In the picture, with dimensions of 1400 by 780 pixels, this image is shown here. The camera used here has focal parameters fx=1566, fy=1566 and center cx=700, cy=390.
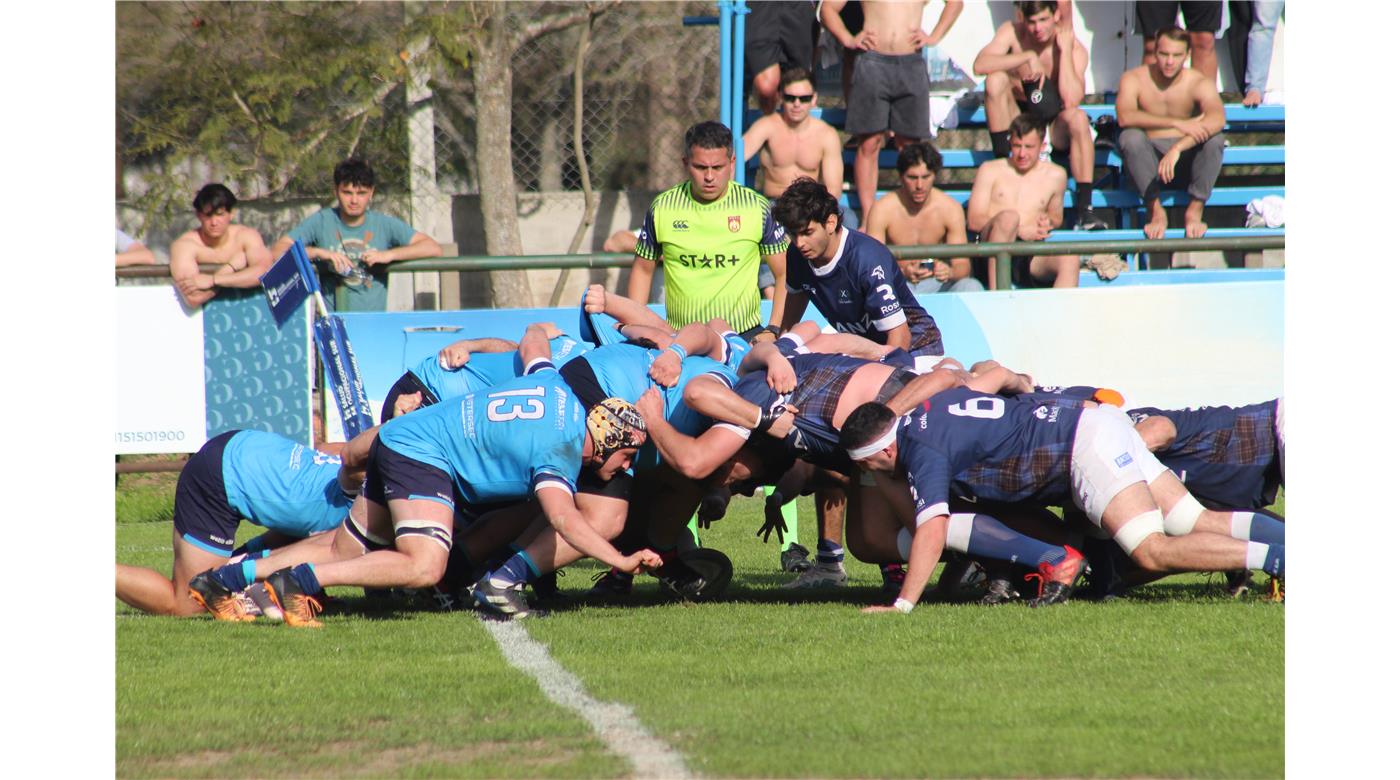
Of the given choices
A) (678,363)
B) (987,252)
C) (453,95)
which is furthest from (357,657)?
(453,95)

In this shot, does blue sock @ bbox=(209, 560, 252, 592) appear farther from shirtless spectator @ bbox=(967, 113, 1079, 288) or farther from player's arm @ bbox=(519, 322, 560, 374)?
shirtless spectator @ bbox=(967, 113, 1079, 288)

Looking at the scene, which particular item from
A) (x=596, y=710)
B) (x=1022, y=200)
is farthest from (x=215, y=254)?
(x=596, y=710)

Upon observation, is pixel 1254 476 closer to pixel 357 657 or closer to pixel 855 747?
pixel 855 747

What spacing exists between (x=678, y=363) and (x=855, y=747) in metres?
3.19

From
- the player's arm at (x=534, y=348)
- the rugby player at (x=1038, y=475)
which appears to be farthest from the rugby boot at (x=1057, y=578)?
the player's arm at (x=534, y=348)

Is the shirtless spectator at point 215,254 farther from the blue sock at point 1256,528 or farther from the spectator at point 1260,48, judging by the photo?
the spectator at point 1260,48

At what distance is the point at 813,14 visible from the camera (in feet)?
46.0

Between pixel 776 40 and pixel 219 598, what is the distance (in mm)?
8585

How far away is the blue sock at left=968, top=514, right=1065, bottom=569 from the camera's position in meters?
6.96

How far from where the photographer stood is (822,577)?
332 inches

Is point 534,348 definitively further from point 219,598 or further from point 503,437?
point 219,598

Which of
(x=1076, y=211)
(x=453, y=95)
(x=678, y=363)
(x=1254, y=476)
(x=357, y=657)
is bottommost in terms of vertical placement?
(x=357, y=657)

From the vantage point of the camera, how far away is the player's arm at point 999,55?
1396cm

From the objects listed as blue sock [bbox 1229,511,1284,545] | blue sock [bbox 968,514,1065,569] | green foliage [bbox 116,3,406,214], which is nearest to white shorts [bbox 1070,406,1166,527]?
blue sock [bbox 968,514,1065,569]
